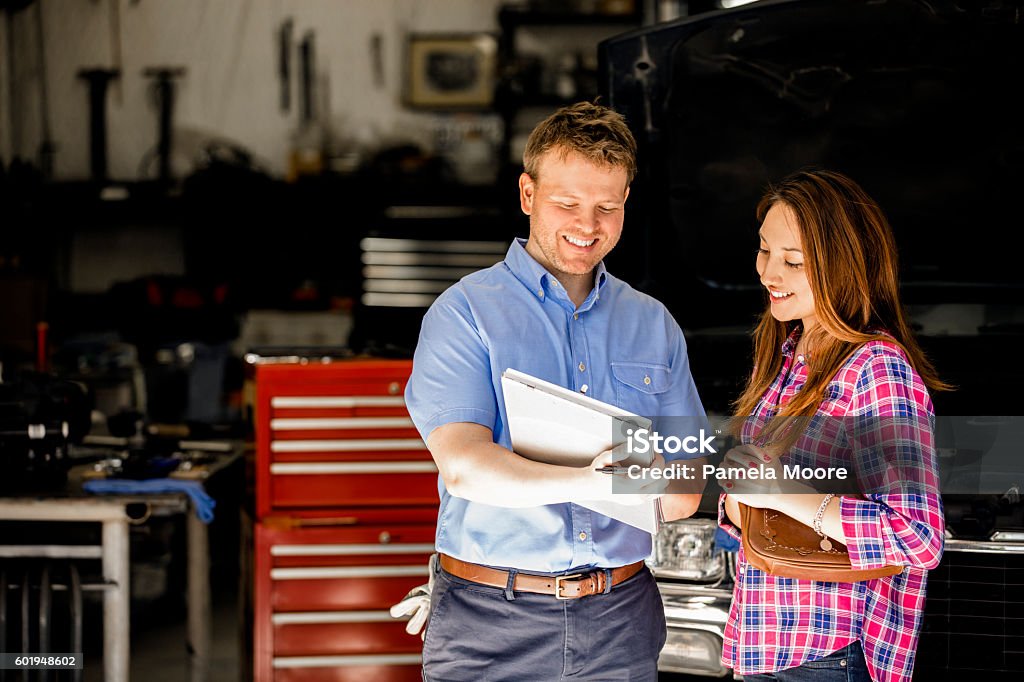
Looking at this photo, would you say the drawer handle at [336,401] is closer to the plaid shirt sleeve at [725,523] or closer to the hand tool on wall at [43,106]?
the plaid shirt sleeve at [725,523]

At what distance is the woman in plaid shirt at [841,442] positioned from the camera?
140cm

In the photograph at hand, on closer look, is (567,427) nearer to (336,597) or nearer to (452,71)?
(336,597)

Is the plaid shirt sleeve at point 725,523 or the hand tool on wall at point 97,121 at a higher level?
the hand tool on wall at point 97,121

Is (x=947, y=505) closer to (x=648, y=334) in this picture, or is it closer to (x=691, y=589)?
(x=691, y=589)

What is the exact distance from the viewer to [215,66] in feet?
17.6

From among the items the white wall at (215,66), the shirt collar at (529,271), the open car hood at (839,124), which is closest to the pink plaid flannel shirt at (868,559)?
the shirt collar at (529,271)

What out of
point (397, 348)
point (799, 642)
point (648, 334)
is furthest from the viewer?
point (397, 348)

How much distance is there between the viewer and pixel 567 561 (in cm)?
159

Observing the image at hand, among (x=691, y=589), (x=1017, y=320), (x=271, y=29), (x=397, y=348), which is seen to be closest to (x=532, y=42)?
(x=271, y=29)

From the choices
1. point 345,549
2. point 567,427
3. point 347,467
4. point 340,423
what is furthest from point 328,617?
point 567,427

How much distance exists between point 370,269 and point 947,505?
3.00 m

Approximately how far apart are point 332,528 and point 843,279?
66.5 inches

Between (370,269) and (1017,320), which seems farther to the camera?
(370,269)

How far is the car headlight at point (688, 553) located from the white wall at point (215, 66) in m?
3.64
